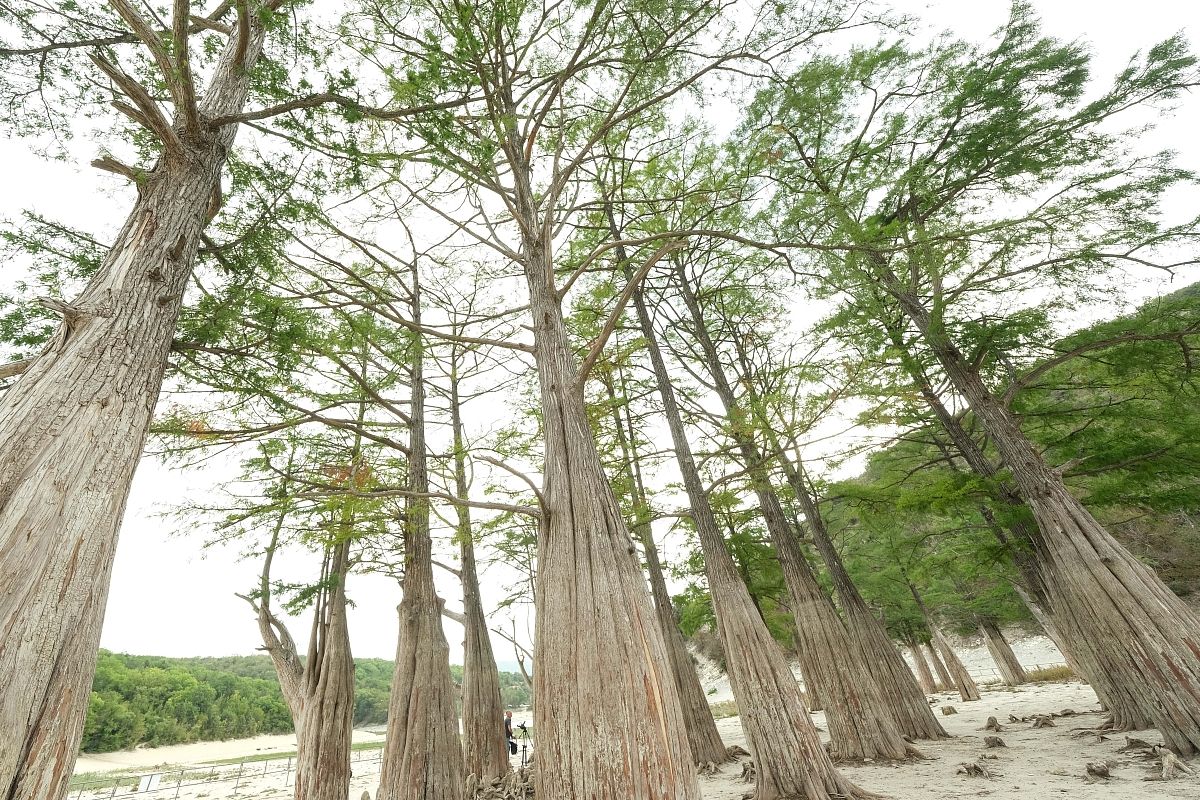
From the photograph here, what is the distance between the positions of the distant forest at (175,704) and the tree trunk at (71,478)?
3661cm

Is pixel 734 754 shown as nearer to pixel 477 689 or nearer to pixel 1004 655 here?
pixel 477 689

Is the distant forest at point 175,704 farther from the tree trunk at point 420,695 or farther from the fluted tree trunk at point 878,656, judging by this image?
the fluted tree trunk at point 878,656

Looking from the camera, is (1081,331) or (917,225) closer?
(1081,331)

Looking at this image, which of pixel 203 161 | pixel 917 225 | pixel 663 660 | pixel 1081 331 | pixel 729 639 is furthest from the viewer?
pixel 917 225

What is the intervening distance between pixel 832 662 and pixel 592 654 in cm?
686

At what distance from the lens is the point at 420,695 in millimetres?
6250

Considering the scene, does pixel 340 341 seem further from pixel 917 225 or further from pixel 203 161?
pixel 917 225

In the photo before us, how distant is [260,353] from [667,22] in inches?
206

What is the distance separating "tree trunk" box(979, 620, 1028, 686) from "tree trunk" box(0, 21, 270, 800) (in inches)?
1070

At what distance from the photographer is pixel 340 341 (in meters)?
4.62

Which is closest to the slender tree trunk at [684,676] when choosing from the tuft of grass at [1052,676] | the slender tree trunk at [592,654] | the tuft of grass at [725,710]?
the slender tree trunk at [592,654]

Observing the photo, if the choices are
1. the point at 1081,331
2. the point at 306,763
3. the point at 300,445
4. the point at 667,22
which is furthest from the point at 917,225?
the point at 306,763

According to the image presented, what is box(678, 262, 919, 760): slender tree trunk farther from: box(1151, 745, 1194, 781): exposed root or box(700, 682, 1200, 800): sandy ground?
box(1151, 745, 1194, 781): exposed root

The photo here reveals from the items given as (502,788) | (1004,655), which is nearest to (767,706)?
(502,788)
